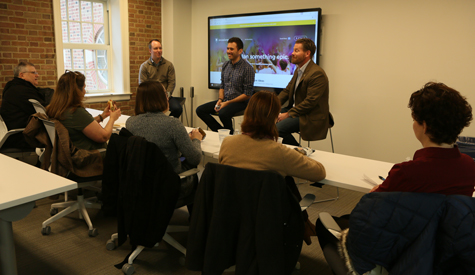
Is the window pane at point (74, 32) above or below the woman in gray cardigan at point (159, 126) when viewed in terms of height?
above

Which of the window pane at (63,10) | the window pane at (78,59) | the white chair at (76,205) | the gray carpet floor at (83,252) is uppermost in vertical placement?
the window pane at (63,10)

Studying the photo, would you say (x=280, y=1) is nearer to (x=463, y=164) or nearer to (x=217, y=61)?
(x=217, y=61)

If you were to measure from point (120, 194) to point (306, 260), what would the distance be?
4.27 feet

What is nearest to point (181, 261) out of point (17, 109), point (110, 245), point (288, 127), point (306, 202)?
point (110, 245)

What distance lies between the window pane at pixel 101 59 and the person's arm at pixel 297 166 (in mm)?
4948

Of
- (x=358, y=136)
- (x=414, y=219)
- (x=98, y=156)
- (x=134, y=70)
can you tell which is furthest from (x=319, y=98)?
(x=134, y=70)

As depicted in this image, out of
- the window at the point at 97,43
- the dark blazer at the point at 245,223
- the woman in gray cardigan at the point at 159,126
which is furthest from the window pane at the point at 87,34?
the dark blazer at the point at 245,223

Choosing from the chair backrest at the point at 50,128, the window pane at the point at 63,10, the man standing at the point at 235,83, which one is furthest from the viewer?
the window pane at the point at 63,10

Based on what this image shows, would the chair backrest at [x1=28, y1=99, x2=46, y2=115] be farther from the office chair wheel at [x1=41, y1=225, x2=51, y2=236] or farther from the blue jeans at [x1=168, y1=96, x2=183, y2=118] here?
the blue jeans at [x1=168, y1=96, x2=183, y2=118]

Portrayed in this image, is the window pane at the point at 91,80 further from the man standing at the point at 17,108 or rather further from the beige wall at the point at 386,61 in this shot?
the beige wall at the point at 386,61

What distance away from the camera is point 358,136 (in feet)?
15.6

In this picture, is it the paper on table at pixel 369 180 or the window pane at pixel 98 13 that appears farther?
the window pane at pixel 98 13

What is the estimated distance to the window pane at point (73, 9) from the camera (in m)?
5.51

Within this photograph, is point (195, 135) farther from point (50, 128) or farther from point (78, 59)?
point (78, 59)
